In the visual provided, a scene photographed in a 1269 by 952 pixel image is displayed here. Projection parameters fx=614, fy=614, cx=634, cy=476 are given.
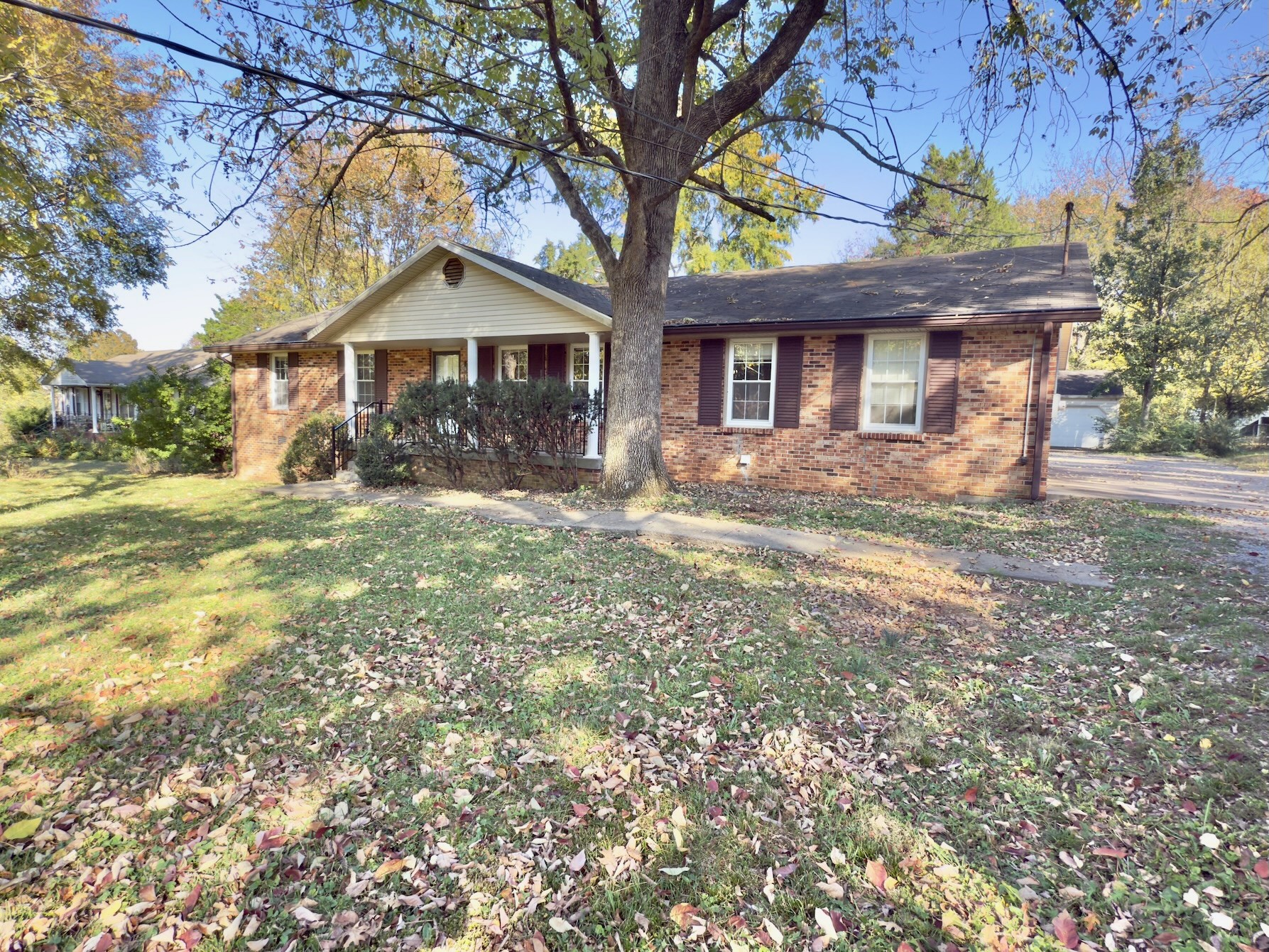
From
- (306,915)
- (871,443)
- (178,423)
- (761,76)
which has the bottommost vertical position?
(306,915)

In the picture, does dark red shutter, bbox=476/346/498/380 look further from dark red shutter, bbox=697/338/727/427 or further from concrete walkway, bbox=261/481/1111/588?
dark red shutter, bbox=697/338/727/427

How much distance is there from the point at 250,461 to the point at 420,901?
17.9 metres

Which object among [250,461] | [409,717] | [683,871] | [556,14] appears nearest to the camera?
[683,871]

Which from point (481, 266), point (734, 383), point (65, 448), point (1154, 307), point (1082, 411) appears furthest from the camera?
point (1082, 411)

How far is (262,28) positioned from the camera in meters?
6.74

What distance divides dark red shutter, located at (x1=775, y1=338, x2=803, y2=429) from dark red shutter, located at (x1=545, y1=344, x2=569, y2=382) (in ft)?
15.1

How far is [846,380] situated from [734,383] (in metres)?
2.10

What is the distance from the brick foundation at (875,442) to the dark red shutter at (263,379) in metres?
10.7

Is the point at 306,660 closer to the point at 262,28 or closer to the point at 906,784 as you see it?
the point at 906,784

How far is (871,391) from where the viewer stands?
35.9 feet

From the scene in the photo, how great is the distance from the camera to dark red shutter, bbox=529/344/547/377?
13.7 meters

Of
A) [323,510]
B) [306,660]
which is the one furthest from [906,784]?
[323,510]

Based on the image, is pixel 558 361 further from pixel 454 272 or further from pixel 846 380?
pixel 846 380

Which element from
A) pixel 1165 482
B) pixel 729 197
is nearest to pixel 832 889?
pixel 729 197
